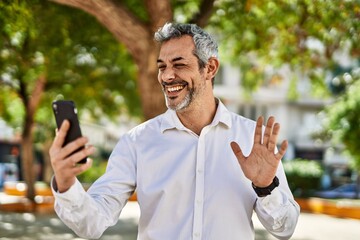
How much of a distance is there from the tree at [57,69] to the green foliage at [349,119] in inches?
230

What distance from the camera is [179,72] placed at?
2980 mm

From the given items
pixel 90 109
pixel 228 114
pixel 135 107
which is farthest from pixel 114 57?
pixel 228 114

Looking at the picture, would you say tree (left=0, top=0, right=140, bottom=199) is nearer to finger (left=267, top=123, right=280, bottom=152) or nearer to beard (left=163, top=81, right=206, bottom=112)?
beard (left=163, top=81, right=206, bottom=112)

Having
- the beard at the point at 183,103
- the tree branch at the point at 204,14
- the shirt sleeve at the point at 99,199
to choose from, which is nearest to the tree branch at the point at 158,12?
the tree branch at the point at 204,14

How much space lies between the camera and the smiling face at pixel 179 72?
2.96 meters

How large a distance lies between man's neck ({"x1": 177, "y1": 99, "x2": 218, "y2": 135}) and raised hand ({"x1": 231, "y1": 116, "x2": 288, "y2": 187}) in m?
0.36

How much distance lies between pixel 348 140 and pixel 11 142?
93.8 ft

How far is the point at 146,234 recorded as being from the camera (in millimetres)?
2873

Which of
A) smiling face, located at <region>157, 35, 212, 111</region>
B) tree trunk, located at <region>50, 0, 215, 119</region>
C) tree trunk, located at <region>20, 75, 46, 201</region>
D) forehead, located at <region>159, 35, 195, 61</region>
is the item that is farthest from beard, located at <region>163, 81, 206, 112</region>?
tree trunk, located at <region>20, 75, 46, 201</region>

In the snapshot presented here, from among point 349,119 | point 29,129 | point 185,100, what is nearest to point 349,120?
point 349,119

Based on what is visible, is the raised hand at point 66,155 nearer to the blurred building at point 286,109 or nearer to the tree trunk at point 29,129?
the tree trunk at point 29,129

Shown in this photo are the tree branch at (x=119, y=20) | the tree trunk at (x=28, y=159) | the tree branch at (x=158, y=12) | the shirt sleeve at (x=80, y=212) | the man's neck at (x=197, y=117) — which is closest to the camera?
the shirt sleeve at (x=80, y=212)

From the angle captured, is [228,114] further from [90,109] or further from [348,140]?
[90,109]

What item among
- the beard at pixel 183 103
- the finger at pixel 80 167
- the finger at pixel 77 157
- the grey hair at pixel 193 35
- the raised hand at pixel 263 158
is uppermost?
the grey hair at pixel 193 35
